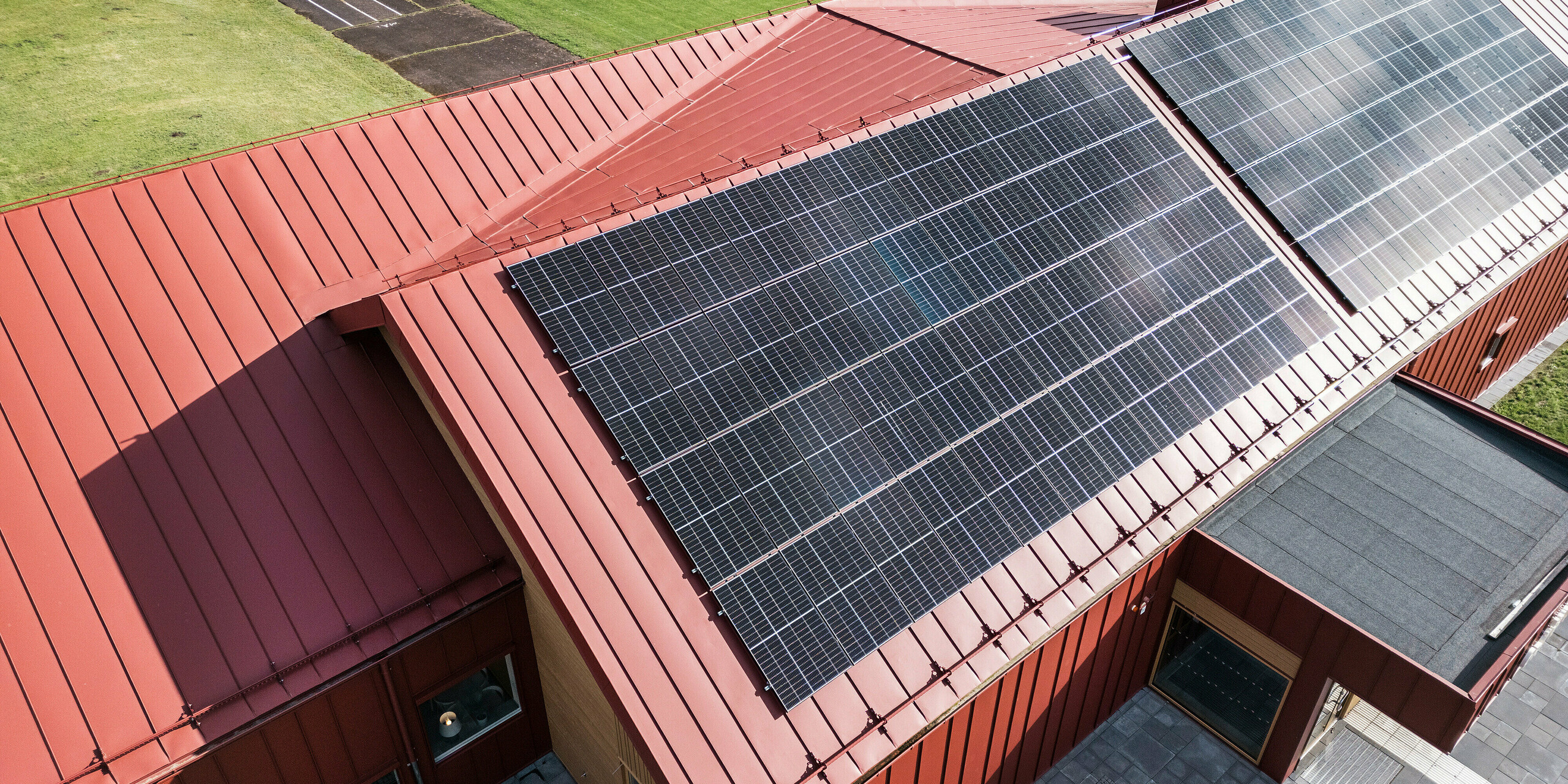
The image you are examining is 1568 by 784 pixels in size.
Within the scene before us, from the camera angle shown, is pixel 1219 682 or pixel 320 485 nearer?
pixel 320 485

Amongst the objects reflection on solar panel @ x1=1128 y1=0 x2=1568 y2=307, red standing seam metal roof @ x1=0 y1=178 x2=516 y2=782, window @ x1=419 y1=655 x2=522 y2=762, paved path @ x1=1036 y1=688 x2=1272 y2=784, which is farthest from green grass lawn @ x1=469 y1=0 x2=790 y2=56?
paved path @ x1=1036 y1=688 x2=1272 y2=784

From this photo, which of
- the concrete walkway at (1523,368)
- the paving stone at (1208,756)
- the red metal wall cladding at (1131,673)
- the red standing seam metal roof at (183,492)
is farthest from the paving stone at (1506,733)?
the red standing seam metal roof at (183,492)

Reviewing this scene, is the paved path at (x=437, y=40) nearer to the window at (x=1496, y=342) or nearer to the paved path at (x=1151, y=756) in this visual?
the paved path at (x=1151, y=756)

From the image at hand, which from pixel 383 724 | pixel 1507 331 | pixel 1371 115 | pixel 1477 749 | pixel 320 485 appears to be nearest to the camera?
pixel 320 485

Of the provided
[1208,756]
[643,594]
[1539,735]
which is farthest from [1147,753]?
[643,594]

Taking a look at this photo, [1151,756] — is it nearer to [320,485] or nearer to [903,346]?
[903,346]

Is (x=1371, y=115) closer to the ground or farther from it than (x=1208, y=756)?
farther from it
